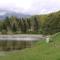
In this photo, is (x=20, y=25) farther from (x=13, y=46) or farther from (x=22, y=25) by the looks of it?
(x=13, y=46)

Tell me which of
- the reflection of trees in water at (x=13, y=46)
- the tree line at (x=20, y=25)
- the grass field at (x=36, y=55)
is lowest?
the tree line at (x=20, y=25)

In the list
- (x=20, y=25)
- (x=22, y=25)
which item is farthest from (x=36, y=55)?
(x=22, y=25)

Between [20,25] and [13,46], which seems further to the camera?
[20,25]

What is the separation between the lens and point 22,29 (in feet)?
607

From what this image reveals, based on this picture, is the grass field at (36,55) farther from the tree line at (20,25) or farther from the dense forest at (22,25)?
the tree line at (20,25)

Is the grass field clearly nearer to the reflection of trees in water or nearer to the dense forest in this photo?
the reflection of trees in water

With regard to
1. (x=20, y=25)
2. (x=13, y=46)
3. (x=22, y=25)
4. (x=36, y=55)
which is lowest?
(x=22, y=25)

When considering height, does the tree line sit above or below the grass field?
below

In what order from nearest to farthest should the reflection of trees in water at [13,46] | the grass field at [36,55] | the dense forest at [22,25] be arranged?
the grass field at [36,55] → the reflection of trees in water at [13,46] → the dense forest at [22,25]

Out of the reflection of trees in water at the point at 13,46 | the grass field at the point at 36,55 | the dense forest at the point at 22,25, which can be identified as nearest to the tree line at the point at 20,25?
the dense forest at the point at 22,25

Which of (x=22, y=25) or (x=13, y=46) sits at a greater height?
(x=13, y=46)

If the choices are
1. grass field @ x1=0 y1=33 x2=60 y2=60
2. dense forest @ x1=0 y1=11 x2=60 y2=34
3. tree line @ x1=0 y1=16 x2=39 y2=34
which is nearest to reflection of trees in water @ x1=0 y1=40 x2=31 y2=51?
grass field @ x1=0 y1=33 x2=60 y2=60

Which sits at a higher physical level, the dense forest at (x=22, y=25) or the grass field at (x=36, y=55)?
the grass field at (x=36, y=55)

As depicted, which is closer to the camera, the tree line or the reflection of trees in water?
the reflection of trees in water
